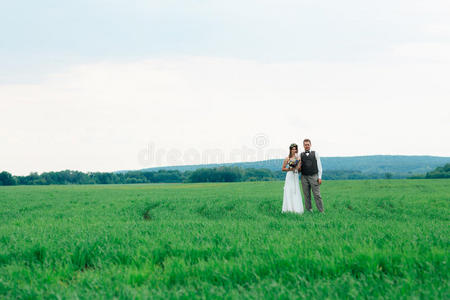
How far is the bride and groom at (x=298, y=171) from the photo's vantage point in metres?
14.9

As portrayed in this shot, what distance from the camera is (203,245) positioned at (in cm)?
618

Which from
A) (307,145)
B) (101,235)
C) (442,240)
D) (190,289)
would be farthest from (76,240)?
(307,145)

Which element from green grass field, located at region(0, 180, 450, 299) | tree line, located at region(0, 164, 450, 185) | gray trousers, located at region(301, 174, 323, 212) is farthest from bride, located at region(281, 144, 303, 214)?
tree line, located at region(0, 164, 450, 185)

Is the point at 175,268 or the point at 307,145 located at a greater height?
the point at 307,145

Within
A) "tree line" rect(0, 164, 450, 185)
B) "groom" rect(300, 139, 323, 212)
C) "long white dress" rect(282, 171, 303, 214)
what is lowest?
"tree line" rect(0, 164, 450, 185)

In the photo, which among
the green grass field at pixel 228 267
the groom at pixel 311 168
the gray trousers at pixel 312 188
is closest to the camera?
the green grass field at pixel 228 267

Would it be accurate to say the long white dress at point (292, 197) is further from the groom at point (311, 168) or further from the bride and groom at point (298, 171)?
the groom at point (311, 168)

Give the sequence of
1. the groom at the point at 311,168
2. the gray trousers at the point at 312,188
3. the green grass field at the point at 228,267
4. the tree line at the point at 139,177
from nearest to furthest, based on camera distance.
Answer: the green grass field at the point at 228,267 < the gray trousers at the point at 312,188 < the groom at the point at 311,168 < the tree line at the point at 139,177

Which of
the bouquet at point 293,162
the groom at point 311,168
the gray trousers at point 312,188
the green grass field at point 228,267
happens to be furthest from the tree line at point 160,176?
the green grass field at point 228,267

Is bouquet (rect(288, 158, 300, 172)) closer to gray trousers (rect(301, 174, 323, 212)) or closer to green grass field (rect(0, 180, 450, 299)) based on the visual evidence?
gray trousers (rect(301, 174, 323, 212))

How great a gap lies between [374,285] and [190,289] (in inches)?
77.3

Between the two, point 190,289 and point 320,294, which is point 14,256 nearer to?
point 190,289

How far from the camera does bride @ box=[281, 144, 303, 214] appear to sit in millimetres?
14837

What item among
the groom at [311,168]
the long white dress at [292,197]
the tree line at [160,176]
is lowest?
the tree line at [160,176]
